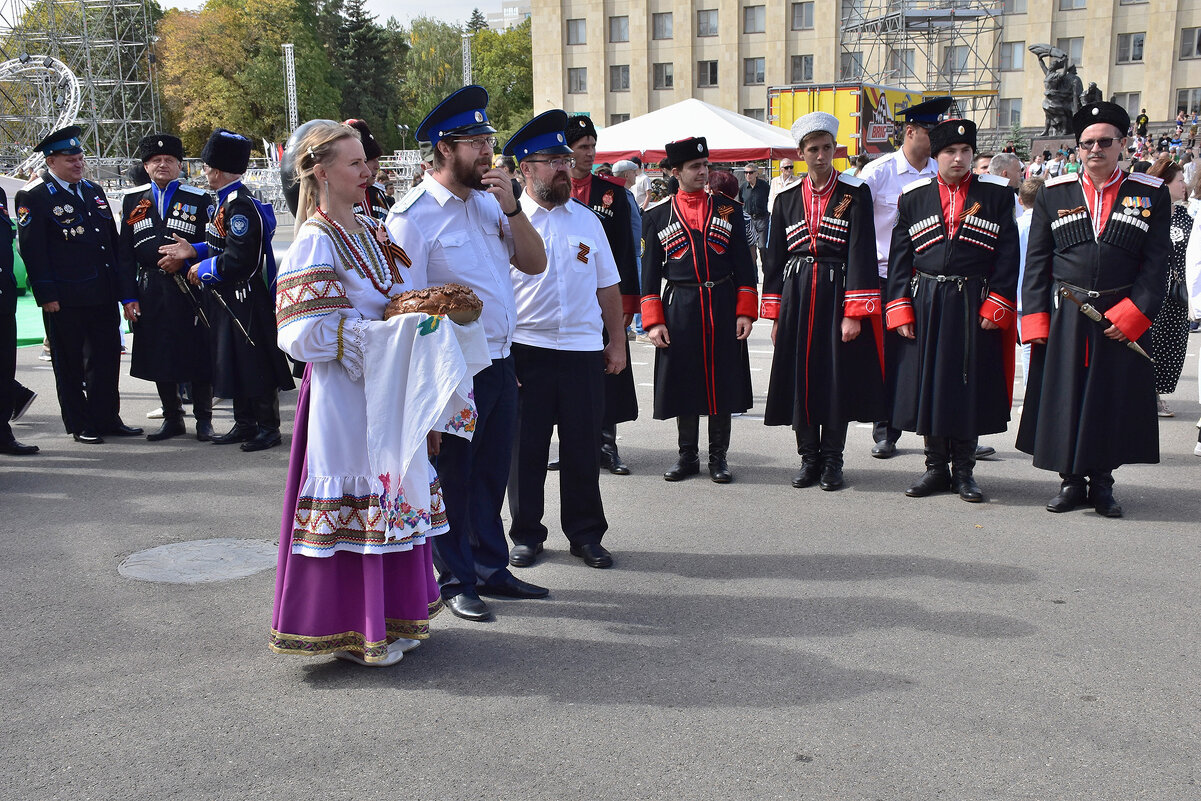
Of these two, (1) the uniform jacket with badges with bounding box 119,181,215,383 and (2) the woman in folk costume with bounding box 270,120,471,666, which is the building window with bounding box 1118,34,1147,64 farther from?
(2) the woman in folk costume with bounding box 270,120,471,666

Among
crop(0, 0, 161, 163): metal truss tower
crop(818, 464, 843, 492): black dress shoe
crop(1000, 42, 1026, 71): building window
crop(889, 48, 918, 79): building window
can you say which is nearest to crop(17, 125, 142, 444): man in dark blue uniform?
crop(818, 464, 843, 492): black dress shoe

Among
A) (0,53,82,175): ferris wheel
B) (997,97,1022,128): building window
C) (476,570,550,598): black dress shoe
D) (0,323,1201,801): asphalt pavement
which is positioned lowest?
(0,323,1201,801): asphalt pavement

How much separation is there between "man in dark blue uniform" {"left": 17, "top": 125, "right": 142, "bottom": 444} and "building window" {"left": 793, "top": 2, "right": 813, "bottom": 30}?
65542 mm

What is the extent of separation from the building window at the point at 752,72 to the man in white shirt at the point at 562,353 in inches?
2680

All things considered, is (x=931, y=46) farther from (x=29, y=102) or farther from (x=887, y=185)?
(x=887, y=185)

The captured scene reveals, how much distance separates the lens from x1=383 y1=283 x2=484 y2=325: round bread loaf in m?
3.85

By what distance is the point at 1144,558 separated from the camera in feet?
17.8

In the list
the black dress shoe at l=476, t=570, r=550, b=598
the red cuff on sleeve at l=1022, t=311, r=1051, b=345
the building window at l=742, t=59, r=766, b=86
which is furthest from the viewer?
the building window at l=742, t=59, r=766, b=86

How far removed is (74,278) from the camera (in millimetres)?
8367

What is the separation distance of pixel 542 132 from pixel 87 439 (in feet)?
17.2

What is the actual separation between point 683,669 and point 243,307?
5260 millimetres

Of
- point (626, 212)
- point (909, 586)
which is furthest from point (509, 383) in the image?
point (626, 212)

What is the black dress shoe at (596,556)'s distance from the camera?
17.8 ft

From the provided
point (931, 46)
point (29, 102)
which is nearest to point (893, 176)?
point (29, 102)
